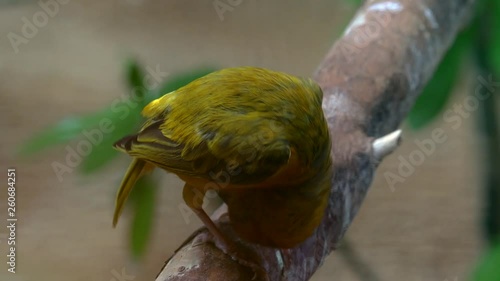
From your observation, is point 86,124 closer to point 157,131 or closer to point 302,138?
point 157,131

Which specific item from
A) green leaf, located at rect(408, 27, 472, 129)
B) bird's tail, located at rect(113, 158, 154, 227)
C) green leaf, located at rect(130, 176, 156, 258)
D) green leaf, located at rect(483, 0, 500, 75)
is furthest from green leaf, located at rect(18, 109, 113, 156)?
green leaf, located at rect(483, 0, 500, 75)

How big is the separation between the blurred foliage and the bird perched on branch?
43cm

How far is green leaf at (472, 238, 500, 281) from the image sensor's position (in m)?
1.22

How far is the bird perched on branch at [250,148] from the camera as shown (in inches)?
27.9

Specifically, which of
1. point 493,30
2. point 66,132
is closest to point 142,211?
point 66,132

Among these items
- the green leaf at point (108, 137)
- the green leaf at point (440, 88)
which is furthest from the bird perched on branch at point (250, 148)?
the green leaf at point (440, 88)

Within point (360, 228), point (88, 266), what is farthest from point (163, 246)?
point (360, 228)

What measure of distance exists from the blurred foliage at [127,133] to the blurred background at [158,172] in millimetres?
45

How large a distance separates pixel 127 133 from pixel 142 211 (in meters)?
0.20

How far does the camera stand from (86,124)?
128 centimetres

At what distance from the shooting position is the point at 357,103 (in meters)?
1.05

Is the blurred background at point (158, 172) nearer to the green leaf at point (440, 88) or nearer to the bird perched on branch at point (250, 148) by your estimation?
the green leaf at point (440, 88)

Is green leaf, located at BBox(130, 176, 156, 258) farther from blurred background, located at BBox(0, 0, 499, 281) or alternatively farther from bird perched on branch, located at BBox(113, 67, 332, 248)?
bird perched on branch, located at BBox(113, 67, 332, 248)

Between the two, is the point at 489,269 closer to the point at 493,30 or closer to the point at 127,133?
the point at 493,30
